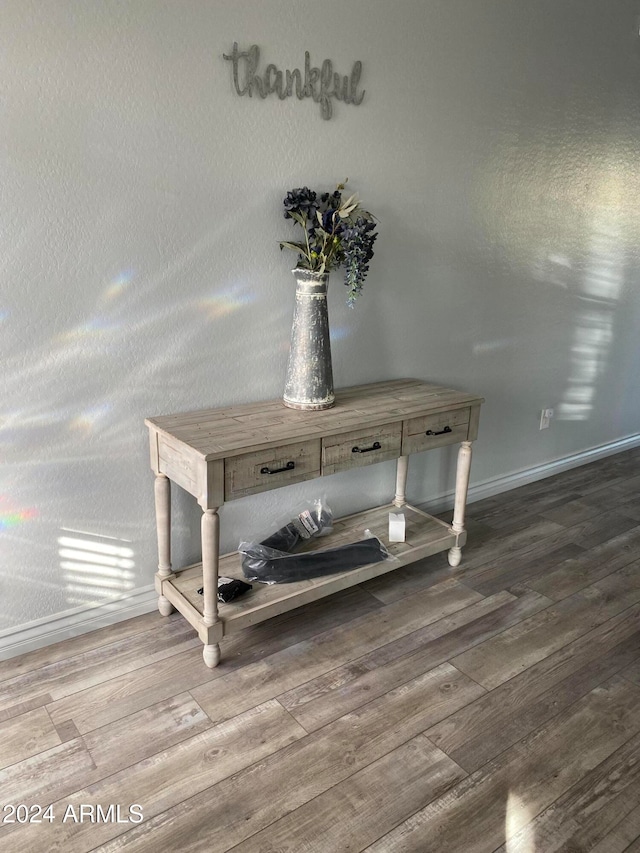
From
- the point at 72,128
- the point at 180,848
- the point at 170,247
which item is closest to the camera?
the point at 180,848

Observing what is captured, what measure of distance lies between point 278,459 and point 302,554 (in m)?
0.48

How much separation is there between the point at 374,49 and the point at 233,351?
3.87ft

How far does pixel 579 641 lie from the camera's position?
2.17 meters

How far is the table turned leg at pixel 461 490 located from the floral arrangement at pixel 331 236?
31.1 inches

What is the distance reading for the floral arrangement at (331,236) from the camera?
2.07 meters

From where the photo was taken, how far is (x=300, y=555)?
7.41 feet

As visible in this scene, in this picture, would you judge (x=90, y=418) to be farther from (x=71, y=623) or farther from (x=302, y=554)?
(x=302, y=554)

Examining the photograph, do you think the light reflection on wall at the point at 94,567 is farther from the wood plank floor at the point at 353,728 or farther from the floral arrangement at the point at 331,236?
the floral arrangement at the point at 331,236

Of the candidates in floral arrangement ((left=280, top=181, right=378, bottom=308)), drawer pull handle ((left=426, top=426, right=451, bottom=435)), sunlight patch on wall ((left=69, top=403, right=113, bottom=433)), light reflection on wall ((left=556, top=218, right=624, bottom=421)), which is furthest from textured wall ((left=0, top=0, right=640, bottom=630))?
drawer pull handle ((left=426, top=426, right=451, bottom=435))

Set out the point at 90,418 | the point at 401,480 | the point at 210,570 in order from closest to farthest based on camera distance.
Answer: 1. the point at 210,570
2. the point at 90,418
3. the point at 401,480

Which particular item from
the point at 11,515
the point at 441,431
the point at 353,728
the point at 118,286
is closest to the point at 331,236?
the point at 118,286

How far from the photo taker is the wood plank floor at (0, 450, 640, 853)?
1485 mm

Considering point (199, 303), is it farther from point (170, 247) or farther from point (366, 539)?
point (366, 539)

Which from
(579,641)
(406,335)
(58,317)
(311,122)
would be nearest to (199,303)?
(58,317)
